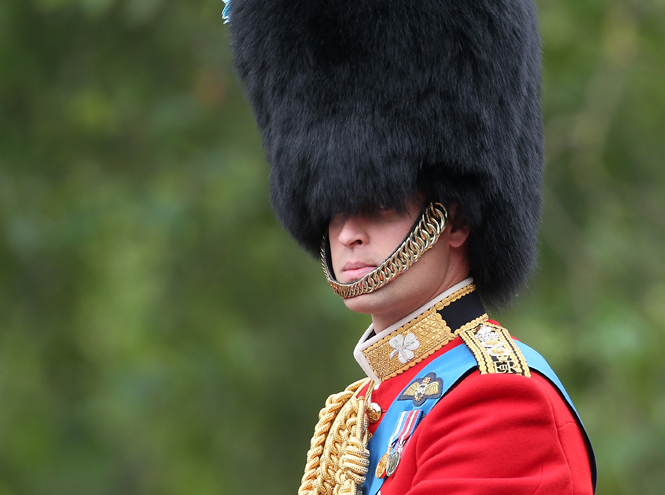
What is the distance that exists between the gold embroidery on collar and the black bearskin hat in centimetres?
18

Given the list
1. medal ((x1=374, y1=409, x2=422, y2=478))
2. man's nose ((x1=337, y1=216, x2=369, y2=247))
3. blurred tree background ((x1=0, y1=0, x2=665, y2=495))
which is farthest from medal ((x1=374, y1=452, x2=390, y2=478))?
blurred tree background ((x1=0, y1=0, x2=665, y2=495))

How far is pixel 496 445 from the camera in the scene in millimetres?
1728

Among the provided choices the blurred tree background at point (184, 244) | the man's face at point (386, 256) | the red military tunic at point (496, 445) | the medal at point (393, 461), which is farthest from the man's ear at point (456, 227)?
the blurred tree background at point (184, 244)

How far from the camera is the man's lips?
2.03 metres

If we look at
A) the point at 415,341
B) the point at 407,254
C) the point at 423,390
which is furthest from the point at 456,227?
the point at 423,390

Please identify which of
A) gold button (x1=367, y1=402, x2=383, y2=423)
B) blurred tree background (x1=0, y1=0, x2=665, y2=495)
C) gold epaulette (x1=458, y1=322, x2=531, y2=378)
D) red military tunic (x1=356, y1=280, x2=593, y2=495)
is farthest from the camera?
blurred tree background (x1=0, y1=0, x2=665, y2=495)

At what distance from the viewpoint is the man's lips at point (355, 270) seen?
203cm

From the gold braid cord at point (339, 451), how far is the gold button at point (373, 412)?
14mm

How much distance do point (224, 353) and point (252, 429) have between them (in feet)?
2.13

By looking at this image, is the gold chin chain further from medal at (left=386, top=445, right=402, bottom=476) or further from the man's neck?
medal at (left=386, top=445, right=402, bottom=476)

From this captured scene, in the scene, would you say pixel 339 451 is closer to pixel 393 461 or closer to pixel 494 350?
pixel 393 461

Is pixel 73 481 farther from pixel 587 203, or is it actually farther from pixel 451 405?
pixel 451 405

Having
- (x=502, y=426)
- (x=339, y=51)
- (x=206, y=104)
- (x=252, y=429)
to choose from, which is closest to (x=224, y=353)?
(x=252, y=429)

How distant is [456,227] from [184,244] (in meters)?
3.38
